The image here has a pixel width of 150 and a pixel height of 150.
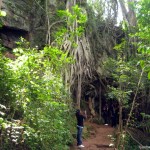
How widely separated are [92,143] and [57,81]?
374 centimetres

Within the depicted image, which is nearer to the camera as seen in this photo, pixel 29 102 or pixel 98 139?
→ pixel 29 102

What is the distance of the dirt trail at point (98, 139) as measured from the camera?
900 centimetres

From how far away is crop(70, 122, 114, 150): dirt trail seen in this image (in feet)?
29.5

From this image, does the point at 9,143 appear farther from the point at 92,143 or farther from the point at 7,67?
the point at 92,143

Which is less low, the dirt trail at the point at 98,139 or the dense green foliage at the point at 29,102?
the dense green foliage at the point at 29,102

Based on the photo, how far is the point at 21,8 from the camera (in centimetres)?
1002

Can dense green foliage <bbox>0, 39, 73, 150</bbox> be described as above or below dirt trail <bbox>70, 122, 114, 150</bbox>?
above

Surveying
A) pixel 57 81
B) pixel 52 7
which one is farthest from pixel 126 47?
pixel 57 81

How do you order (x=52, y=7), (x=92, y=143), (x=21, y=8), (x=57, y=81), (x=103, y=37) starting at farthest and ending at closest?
(x=103, y=37), (x=52, y=7), (x=21, y=8), (x=92, y=143), (x=57, y=81)

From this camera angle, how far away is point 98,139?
10.2 m

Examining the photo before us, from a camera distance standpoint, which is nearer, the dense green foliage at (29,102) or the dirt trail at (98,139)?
the dense green foliage at (29,102)

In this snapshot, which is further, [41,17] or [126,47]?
[126,47]

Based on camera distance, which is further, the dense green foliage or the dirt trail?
the dirt trail

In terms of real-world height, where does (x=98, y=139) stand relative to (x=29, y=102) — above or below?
below
